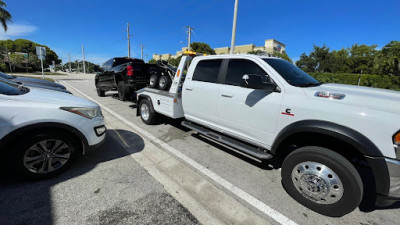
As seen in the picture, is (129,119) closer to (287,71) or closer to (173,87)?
(173,87)

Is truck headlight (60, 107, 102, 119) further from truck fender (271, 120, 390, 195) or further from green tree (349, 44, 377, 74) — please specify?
green tree (349, 44, 377, 74)

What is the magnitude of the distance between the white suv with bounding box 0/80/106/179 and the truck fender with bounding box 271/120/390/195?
10.1 feet

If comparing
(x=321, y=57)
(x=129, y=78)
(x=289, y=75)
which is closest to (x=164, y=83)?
(x=129, y=78)

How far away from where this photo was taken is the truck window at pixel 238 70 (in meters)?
2.95

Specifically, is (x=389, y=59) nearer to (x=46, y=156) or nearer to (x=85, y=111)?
(x=85, y=111)

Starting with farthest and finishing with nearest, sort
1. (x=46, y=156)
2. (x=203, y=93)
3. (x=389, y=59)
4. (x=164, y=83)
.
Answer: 1. (x=389, y=59)
2. (x=164, y=83)
3. (x=203, y=93)
4. (x=46, y=156)

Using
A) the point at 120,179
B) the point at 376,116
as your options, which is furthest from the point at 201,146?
the point at 376,116

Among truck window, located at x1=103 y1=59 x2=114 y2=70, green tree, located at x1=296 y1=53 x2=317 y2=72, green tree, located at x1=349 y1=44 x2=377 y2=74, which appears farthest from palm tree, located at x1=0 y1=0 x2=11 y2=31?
green tree, located at x1=349 y1=44 x2=377 y2=74

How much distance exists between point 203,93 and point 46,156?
263 centimetres

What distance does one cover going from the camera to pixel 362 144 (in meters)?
1.79

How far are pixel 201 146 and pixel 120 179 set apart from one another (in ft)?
5.82

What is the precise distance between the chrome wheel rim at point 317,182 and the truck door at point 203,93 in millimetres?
1627

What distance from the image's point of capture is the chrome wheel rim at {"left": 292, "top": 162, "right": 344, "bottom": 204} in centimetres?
204

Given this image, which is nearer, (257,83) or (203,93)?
(257,83)
